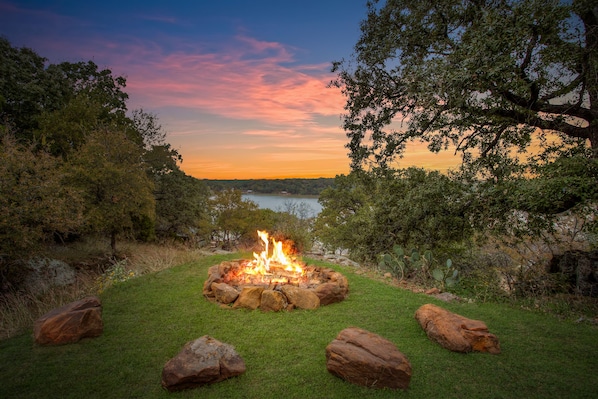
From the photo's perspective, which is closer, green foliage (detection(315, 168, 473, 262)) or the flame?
green foliage (detection(315, 168, 473, 262))

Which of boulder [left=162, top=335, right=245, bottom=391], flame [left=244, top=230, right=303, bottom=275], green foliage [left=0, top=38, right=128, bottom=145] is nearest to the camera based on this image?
boulder [left=162, top=335, right=245, bottom=391]

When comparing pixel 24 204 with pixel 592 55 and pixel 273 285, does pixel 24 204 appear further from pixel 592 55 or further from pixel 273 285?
pixel 592 55

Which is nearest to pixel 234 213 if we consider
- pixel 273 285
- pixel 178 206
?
pixel 178 206

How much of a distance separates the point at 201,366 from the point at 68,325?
2721 mm

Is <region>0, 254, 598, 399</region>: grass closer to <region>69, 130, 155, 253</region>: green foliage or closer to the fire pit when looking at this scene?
the fire pit

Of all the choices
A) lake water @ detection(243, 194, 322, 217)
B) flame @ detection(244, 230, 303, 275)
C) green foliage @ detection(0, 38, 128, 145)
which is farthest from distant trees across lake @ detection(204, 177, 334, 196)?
flame @ detection(244, 230, 303, 275)

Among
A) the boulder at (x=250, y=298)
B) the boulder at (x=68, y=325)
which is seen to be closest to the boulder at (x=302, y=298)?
the boulder at (x=250, y=298)

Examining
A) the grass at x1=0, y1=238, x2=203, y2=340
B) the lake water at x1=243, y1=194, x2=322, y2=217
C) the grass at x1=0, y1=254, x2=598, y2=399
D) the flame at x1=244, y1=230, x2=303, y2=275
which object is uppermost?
the lake water at x1=243, y1=194, x2=322, y2=217

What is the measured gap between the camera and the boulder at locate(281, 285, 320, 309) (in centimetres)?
669

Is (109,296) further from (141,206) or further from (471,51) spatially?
(141,206)

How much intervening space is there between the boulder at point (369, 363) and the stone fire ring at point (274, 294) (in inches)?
90.8

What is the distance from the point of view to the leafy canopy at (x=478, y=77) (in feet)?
17.5

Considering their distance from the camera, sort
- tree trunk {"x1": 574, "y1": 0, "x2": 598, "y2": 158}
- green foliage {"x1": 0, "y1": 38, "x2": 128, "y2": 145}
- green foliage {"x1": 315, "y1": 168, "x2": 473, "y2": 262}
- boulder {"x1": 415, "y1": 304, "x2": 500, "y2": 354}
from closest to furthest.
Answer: boulder {"x1": 415, "y1": 304, "x2": 500, "y2": 354} → tree trunk {"x1": 574, "y1": 0, "x2": 598, "y2": 158} → green foliage {"x1": 315, "y1": 168, "x2": 473, "y2": 262} → green foliage {"x1": 0, "y1": 38, "x2": 128, "y2": 145}

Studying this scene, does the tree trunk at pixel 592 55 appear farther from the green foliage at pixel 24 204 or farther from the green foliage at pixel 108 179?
the green foliage at pixel 108 179
